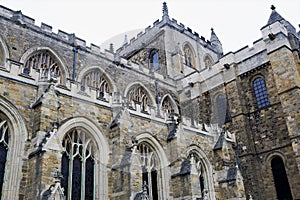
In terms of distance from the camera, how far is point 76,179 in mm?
12016

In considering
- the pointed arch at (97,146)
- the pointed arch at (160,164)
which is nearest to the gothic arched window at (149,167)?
the pointed arch at (160,164)

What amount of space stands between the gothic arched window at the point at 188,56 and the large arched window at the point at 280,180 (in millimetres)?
13469

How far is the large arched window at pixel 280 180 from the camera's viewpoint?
17406 mm

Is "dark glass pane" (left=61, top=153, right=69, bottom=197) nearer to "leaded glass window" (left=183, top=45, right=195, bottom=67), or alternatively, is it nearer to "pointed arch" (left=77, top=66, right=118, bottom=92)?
"pointed arch" (left=77, top=66, right=118, bottom=92)

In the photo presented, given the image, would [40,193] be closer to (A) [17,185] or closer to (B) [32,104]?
(A) [17,185]

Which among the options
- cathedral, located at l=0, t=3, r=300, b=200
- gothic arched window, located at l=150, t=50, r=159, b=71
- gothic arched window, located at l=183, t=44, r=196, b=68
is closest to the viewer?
cathedral, located at l=0, t=3, r=300, b=200

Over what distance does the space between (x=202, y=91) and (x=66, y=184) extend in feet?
48.1

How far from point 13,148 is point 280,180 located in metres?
13.8

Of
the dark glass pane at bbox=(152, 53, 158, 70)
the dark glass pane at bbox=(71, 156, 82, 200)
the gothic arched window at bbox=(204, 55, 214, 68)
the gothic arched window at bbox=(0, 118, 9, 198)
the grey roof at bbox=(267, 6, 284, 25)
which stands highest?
the gothic arched window at bbox=(204, 55, 214, 68)

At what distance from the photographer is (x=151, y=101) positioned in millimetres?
23594

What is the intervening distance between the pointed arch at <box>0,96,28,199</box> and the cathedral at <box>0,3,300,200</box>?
3cm

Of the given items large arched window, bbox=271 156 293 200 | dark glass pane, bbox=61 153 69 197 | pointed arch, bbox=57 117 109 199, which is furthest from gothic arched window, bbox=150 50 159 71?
dark glass pane, bbox=61 153 69 197

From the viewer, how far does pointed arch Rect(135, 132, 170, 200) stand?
14.6m

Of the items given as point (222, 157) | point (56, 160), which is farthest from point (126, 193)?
point (222, 157)
